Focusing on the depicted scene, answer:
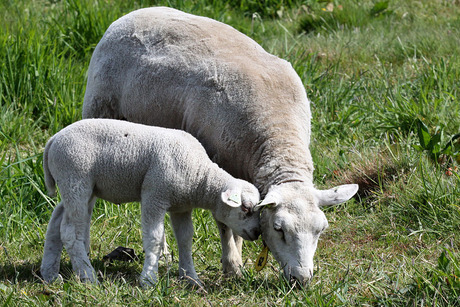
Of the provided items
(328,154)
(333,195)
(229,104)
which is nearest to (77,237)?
(229,104)

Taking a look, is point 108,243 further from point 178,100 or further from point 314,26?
point 314,26

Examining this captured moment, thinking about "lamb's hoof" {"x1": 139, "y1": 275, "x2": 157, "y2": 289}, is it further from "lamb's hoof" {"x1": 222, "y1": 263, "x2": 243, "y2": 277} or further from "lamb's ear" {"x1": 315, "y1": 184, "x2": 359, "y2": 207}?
"lamb's ear" {"x1": 315, "y1": 184, "x2": 359, "y2": 207}

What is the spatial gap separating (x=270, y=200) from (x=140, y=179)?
2.34ft

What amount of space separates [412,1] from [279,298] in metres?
6.38

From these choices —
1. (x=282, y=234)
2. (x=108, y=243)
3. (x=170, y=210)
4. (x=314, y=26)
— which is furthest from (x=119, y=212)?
(x=314, y=26)

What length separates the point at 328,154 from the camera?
19.0ft

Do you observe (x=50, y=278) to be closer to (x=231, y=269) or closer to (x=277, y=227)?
(x=231, y=269)

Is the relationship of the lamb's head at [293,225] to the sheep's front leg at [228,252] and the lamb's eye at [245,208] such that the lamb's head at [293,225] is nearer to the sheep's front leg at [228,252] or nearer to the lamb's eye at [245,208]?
the lamb's eye at [245,208]

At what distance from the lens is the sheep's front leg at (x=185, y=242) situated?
4.04 meters

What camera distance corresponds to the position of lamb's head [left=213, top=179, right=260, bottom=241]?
3713mm

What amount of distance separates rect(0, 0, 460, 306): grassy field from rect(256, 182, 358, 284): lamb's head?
0.10 metres

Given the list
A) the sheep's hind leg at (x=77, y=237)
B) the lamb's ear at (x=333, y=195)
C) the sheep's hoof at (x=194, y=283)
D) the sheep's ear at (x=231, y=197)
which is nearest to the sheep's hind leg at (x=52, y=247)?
the sheep's hind leg at (x=77, y=237)

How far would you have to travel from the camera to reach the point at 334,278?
3969 mm

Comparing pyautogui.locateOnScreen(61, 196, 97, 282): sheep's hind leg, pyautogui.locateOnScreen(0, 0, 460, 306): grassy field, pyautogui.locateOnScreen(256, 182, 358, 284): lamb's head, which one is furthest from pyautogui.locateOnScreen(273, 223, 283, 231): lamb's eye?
pyautogui.locateOnScreen(61, 196, 97, 282): sheep's hind leg
